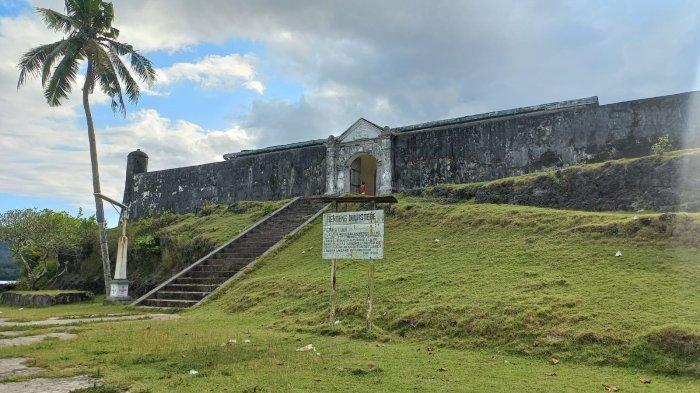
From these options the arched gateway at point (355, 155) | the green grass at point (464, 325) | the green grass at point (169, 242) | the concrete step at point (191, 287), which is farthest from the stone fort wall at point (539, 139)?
the concrete step at point (191, 287)

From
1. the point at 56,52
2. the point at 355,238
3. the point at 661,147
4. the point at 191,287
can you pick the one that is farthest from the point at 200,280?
the point at 661,147

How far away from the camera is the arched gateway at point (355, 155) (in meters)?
16.8

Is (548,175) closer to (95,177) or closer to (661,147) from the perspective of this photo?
(661,147)

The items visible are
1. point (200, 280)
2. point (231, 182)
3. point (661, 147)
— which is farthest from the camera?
point (231, 182)

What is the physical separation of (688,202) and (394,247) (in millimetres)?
5453

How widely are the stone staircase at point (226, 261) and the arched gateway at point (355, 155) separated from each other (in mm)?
1948

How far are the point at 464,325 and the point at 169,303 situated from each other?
281 inches

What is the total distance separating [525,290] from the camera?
6.72m

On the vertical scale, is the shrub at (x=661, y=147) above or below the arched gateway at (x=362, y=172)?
below

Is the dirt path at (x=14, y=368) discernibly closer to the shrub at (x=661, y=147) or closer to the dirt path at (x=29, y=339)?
the dirt path at (x=29, y=339)

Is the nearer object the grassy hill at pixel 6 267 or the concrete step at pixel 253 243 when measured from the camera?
the concrete step at pixel 253 243

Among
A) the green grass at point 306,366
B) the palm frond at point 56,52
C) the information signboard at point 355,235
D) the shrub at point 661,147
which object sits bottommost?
the green grass at point 306,366

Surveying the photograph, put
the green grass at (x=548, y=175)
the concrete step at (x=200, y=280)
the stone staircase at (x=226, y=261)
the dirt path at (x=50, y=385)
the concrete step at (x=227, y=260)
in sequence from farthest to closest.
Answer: the concrete step at (x=227, y=260) → the concrete step at (x=200, y=280) → the stone staircase at (x=226, y=261) → the green grass at (x=548, y=175) → the dirt path at (x=50, y=385)

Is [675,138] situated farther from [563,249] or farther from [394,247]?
[394,247]
